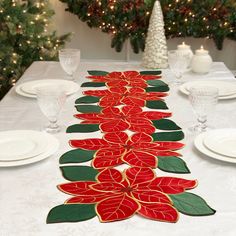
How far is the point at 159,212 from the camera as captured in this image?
840mm

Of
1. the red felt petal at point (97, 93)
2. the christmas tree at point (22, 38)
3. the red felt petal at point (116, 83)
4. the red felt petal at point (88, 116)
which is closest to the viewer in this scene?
the red felt petal at point (88, 116)

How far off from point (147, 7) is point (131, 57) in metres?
0.72

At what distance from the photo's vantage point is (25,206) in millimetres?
872

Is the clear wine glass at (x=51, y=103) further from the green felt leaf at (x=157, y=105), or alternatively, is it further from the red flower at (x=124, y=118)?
the green felt leaf at (x=157, y=105)

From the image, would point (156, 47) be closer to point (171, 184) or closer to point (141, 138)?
point (141, 138)

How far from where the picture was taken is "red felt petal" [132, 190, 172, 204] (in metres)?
0.88

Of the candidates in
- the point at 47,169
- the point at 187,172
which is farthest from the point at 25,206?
the point at 187,172

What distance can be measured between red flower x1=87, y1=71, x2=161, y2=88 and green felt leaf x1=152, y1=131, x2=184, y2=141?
52 cm

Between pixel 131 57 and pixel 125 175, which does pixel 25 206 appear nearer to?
pixel 125 175

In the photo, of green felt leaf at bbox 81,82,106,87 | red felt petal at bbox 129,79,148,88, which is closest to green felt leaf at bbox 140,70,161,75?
red felt petal at bbox 129,79,148,88

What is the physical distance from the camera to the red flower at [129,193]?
2.75ft

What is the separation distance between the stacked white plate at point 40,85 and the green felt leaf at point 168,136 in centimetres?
47

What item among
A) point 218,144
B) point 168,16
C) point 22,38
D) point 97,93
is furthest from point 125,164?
point 168,16

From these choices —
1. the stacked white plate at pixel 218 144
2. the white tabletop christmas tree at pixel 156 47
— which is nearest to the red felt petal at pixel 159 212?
the stacked white plate at pixel 218 144
